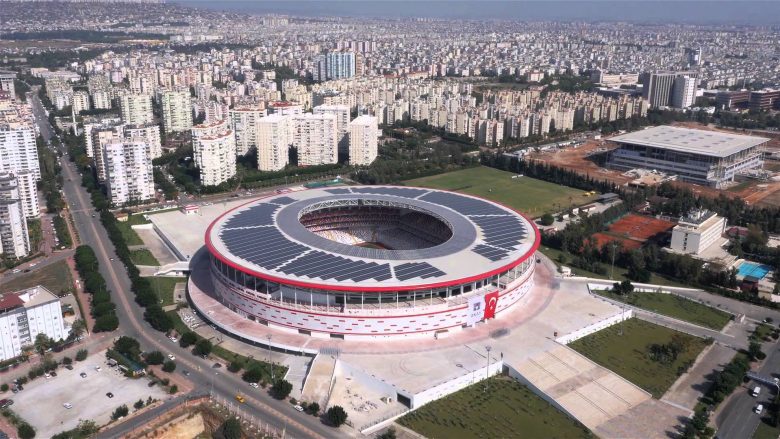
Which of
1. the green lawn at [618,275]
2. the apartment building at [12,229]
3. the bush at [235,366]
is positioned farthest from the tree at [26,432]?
the green lawn at [618,275]

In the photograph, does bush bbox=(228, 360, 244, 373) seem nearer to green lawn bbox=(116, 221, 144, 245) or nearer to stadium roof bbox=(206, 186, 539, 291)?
stadium roof bbox=(206, 186, 539, 291)

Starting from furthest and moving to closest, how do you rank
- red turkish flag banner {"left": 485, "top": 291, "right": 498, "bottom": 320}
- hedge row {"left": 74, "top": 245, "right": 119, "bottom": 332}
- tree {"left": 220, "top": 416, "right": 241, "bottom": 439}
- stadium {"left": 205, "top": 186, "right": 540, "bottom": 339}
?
hedge row {"left": 74, "top": 245, "right": 119, "bottom": 332} → red turkish flag banner {"left": 485, "top": 291, "right": 498, "bottom": 320} → stadium {"left": 205, "top": 186, "right": 540, "bottom": 339} → tree {"left": 220, "top": 416, "right": 241, "bottom": 439}

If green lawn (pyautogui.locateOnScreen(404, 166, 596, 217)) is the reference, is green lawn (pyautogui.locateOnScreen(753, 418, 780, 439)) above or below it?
below

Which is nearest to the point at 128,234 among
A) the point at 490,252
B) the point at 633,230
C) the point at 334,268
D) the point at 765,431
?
the point at 334,268

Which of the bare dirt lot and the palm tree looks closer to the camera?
the palm tree

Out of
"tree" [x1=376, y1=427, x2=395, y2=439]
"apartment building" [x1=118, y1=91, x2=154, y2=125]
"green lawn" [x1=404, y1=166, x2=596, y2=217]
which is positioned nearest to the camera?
"tree" [x1=376, y1=427, x2=395, y2=439]

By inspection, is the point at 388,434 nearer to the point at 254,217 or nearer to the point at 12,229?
the point at 254,217

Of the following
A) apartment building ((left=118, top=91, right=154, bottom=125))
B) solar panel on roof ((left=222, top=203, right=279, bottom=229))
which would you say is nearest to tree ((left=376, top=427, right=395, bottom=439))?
solar panel on roof ((left=222, top=203, right=279, bottom=229))

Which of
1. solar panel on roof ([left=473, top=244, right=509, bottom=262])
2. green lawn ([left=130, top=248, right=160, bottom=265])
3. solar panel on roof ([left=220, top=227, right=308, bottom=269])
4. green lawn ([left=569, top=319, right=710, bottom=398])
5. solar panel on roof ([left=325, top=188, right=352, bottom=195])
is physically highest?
solar panel on roof ([left=325, top=188, right=352, bottom=195])
